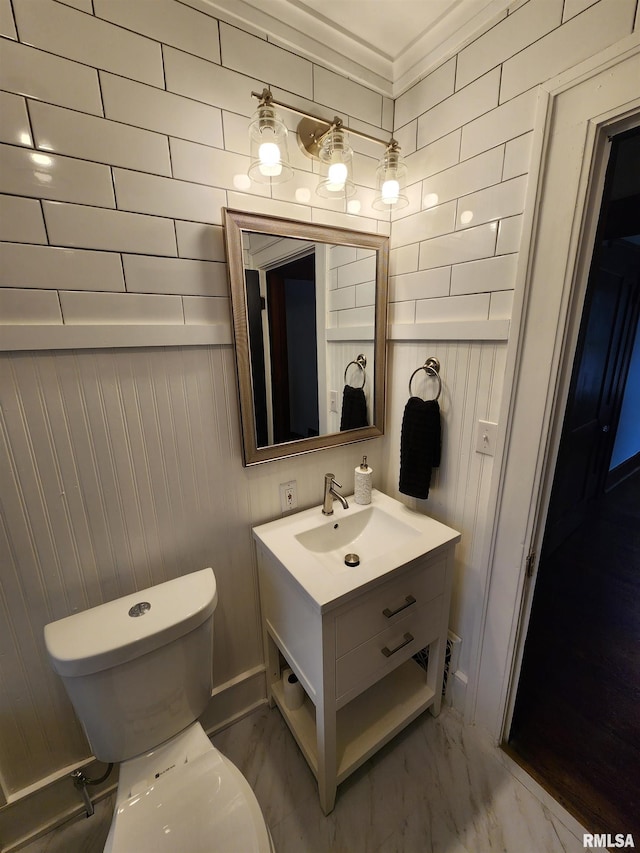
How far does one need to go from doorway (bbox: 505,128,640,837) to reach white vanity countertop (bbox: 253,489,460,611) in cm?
42

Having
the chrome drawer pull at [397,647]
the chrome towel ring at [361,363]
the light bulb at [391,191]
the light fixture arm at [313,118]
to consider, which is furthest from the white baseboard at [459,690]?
the light fixture arm at [313,118]

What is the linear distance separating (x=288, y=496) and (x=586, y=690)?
1584mm

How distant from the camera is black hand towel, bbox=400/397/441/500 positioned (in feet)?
4.25

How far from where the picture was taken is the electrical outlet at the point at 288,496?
4.38 ft

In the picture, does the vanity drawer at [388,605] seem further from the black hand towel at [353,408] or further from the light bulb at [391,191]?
the light bulb at [391,191]

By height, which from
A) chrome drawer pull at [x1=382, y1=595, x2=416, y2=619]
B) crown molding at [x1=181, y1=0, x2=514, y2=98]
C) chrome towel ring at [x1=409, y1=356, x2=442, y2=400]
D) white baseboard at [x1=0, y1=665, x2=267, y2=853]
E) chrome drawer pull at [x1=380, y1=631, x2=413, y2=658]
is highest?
crown molding at [x1=181, y1=0, x2=514, y2=98]

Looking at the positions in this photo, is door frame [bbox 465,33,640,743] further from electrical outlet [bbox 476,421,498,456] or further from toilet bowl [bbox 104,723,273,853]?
toilet bowl [bbox 104,723,273,853]

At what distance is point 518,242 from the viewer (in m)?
1.01

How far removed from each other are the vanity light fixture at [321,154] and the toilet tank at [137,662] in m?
1.26

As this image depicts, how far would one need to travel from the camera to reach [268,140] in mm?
934

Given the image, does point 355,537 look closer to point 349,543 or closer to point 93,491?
point 349,543

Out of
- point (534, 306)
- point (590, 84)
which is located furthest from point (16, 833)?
point (590, 84)

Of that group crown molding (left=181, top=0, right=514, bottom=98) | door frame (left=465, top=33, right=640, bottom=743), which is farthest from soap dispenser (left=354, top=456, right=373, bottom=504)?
crown molding (left=181, top=0, right=514, bottom=98)

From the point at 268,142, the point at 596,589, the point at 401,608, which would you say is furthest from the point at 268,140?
the point at 596,589
